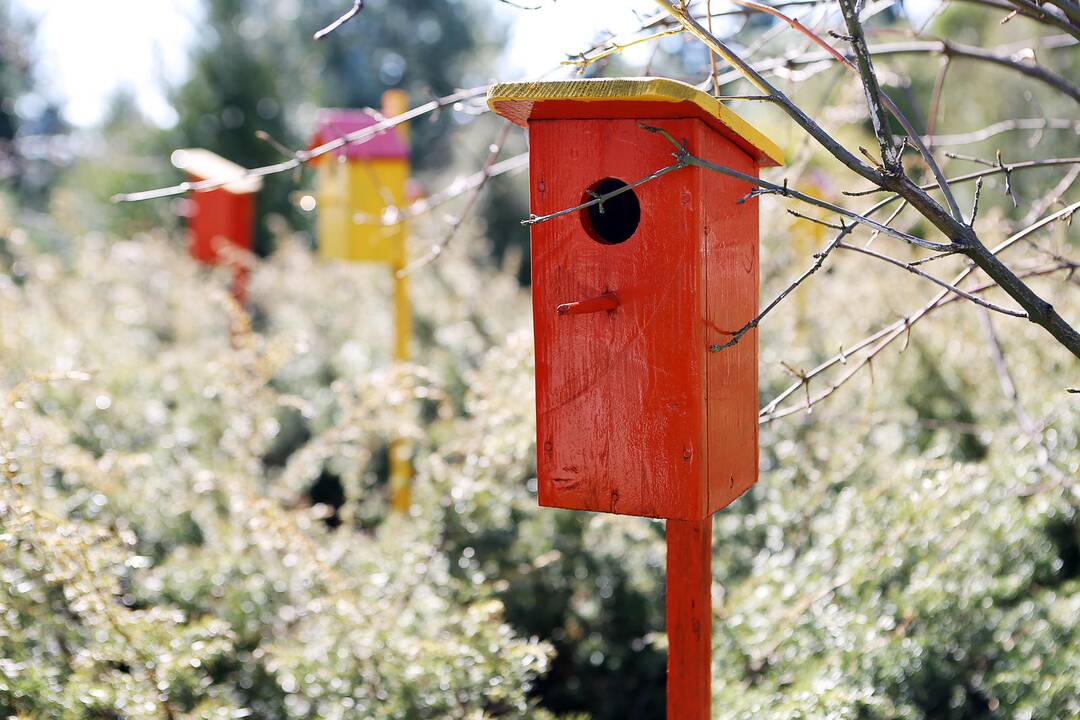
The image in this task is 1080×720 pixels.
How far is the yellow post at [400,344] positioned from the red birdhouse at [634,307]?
2.27 metres

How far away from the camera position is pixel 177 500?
345 cm

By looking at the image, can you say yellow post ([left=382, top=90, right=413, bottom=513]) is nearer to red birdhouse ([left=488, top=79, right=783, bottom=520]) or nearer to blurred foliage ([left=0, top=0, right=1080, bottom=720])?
blurred foliage ([left=0, top=0, right=1080, bottom=720])

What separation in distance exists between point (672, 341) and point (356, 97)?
1181 inches

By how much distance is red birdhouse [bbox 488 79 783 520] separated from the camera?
1.74 m

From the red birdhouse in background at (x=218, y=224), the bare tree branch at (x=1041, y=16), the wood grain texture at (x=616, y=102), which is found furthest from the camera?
the red birdhouse in background at (x=218, y=224)

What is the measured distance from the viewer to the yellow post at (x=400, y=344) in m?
4.33

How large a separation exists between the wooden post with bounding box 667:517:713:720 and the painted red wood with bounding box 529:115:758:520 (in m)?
0.13

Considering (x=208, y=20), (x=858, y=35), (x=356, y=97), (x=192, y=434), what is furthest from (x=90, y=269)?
(x=356, y=97)

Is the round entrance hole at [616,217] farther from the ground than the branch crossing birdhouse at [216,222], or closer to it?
closer to it

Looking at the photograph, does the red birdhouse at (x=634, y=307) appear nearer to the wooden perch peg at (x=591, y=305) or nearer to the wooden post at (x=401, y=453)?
the wooden perch peg at (x=591, y=305)

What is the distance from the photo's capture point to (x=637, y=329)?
5.86 feet

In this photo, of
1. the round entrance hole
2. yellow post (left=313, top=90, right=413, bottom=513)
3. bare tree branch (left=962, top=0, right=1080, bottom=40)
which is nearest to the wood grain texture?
the round entrance hole

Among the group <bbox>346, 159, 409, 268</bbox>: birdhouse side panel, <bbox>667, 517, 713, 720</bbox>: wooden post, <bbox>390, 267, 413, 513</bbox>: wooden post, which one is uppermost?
<bbox>346, 159, 409, 268</bbox>: birdhouse side panel

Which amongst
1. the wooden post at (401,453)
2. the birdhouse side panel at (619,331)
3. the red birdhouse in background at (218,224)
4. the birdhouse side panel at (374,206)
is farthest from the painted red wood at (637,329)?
the red birdhouse in background at (218,224)
